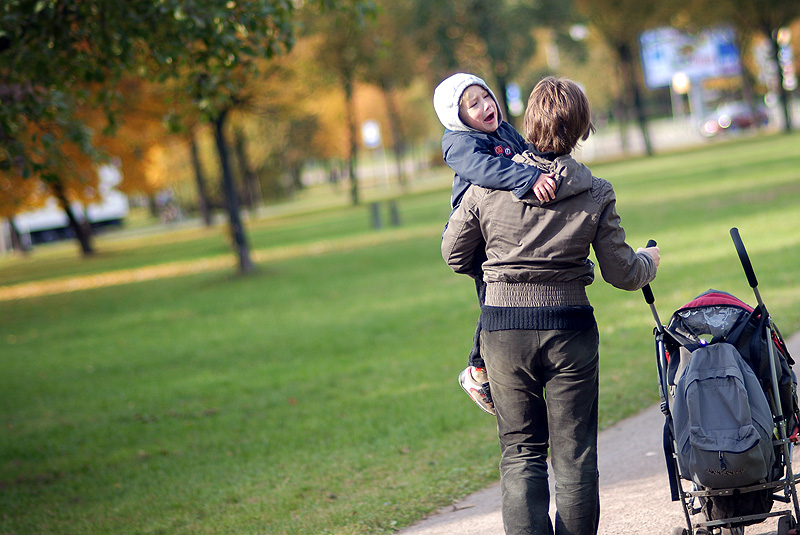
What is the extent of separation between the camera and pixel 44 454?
816cm

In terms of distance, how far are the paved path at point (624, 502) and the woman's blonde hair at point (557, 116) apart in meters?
1.99

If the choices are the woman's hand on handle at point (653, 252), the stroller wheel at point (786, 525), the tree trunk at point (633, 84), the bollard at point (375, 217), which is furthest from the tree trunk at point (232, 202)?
the tree trunk at point (633, 84)

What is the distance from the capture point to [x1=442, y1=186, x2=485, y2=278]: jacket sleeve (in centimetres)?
344

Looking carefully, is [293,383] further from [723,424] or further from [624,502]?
[723,424]

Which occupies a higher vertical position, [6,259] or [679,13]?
[679,13]

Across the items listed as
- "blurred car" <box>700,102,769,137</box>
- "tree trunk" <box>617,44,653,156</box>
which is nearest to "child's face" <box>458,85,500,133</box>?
"tree trunk" <box>617,44,653,156</box>

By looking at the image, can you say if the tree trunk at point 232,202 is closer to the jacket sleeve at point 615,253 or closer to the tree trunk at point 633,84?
the jacket sleeve at point 615,253

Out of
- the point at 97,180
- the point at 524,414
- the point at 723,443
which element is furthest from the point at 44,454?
the point at 97,180

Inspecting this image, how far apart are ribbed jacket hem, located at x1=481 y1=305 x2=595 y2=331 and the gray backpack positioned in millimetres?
501

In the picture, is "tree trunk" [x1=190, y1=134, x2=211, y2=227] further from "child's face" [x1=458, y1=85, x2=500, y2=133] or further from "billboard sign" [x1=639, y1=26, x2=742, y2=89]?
"child's face" [x1=458, y1=85, x2=500, y2=133]

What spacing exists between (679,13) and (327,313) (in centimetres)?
3165

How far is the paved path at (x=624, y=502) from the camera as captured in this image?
430 cm

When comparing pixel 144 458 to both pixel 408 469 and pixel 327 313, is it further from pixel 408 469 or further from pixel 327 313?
pixel 327 313

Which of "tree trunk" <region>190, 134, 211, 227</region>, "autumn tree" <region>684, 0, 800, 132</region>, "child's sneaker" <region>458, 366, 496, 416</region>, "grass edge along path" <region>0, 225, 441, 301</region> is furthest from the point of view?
"tree trunk" <region>190, 134, 211, 227</region>
